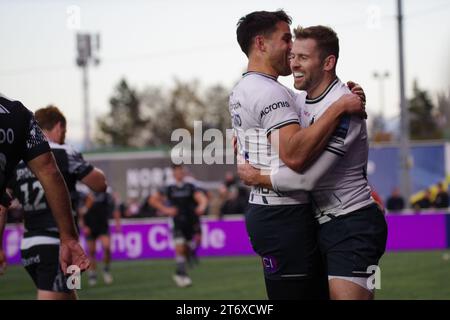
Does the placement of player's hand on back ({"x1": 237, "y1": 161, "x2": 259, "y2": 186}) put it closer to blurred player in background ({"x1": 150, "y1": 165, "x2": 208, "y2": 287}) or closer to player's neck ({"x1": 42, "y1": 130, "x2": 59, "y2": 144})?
player's neck ({"x1": 42, "y1": 130, "x2": 59, "y2": 144})

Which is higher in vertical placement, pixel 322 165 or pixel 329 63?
pixel 329 63

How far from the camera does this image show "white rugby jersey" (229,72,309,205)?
5586mm

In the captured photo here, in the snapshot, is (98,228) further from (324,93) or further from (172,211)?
(324,93)

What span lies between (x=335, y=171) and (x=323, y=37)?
2.78 ft

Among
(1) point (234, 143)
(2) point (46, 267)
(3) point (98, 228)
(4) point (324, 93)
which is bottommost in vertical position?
(3) point (98, 228)

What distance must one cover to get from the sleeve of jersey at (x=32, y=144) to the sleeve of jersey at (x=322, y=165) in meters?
1.45

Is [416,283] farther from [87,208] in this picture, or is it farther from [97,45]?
[97,45]

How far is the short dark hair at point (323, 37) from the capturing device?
5750 mm

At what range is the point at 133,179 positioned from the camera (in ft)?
146

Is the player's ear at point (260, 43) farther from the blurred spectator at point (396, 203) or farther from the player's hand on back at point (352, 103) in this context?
the blurred spectator at point (396, 203)

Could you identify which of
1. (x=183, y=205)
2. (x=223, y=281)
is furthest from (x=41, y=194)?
(x=183, y=205)

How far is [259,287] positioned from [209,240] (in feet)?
38.4

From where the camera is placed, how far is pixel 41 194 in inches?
339
